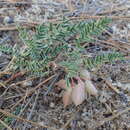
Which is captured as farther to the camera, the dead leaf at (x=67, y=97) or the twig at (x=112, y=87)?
the twig at (x=112, y=87)

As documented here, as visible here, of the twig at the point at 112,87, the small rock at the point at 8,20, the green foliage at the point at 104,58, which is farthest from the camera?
the small rock at the point at 8,20

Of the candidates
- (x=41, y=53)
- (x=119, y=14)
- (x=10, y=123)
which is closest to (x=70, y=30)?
(x=41, y=53)

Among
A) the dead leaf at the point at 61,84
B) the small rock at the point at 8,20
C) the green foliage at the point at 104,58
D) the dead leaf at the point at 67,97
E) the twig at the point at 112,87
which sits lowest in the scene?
the twig at the point at 112,87

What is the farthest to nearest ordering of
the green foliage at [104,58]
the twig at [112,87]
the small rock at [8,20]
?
the small rock at [8,20] < the twig at [112,87] < the green foliage at [104,58]

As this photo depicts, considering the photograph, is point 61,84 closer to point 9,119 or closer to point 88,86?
point 88,86

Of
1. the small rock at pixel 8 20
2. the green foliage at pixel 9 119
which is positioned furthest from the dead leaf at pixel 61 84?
the small rock at pixel 8 20

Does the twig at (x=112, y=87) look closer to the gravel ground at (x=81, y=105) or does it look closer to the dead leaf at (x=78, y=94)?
the gravel ground at (x=81, y=105)

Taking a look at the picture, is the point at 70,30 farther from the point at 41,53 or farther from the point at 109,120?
the point at 109,120
